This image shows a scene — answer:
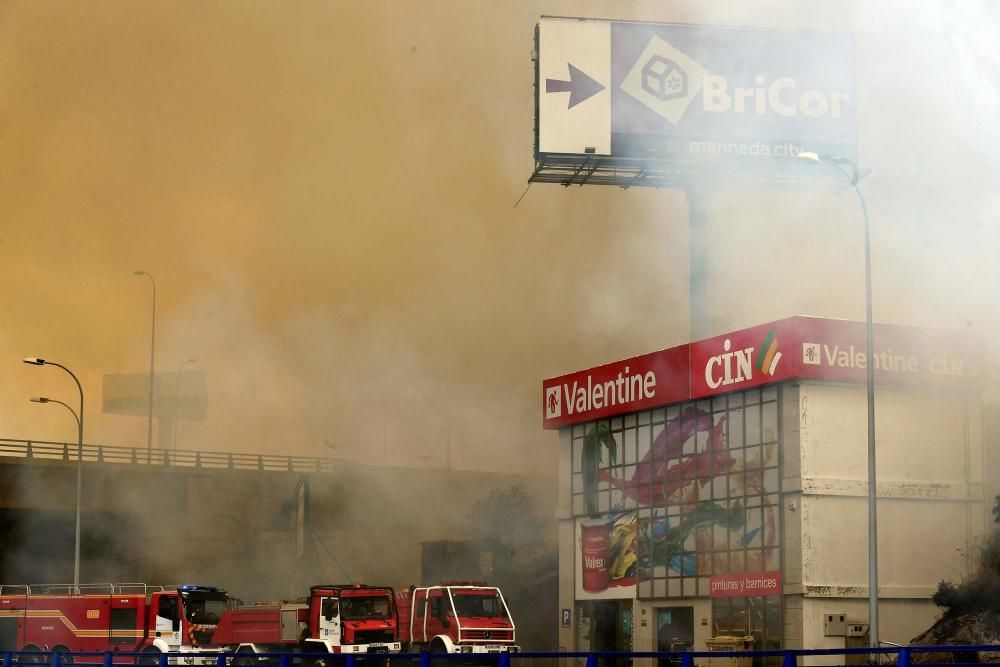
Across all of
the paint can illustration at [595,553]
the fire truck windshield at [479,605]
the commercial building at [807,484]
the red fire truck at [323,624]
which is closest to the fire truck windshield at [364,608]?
the red fire truck at [323,624]

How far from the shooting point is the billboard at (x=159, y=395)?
98.8 meters

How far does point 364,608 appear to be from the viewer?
38.9 meters

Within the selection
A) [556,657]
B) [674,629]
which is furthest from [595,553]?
[556,657]

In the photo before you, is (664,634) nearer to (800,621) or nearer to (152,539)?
(800,621)

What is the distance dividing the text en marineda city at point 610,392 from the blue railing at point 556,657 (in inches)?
333

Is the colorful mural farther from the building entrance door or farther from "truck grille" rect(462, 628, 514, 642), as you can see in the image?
"truck grille" rect(462, 628, 514, 642)

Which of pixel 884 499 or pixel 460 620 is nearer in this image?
pixel 460 620

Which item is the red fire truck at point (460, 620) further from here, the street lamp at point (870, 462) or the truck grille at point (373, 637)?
the street lamp at point (870, 462)

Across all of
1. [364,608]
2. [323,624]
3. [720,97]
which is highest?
[720,97]

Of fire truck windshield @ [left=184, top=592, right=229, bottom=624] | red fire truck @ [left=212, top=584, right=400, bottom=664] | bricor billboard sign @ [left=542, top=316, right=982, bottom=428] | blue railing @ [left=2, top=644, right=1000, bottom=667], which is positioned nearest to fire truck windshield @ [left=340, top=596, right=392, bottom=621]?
red fire truck @ [left=212, top=584, right=400, bottom=664]

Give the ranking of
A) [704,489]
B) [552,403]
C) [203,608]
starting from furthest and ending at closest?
[552,403] → [704,489] → [203,608]

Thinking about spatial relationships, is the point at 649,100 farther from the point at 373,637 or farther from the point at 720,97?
the point at 373,637

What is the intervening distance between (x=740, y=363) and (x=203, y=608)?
55.7ft

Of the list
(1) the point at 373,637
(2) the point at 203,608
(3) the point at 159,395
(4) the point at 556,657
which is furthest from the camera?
(3) the point at 159,395
